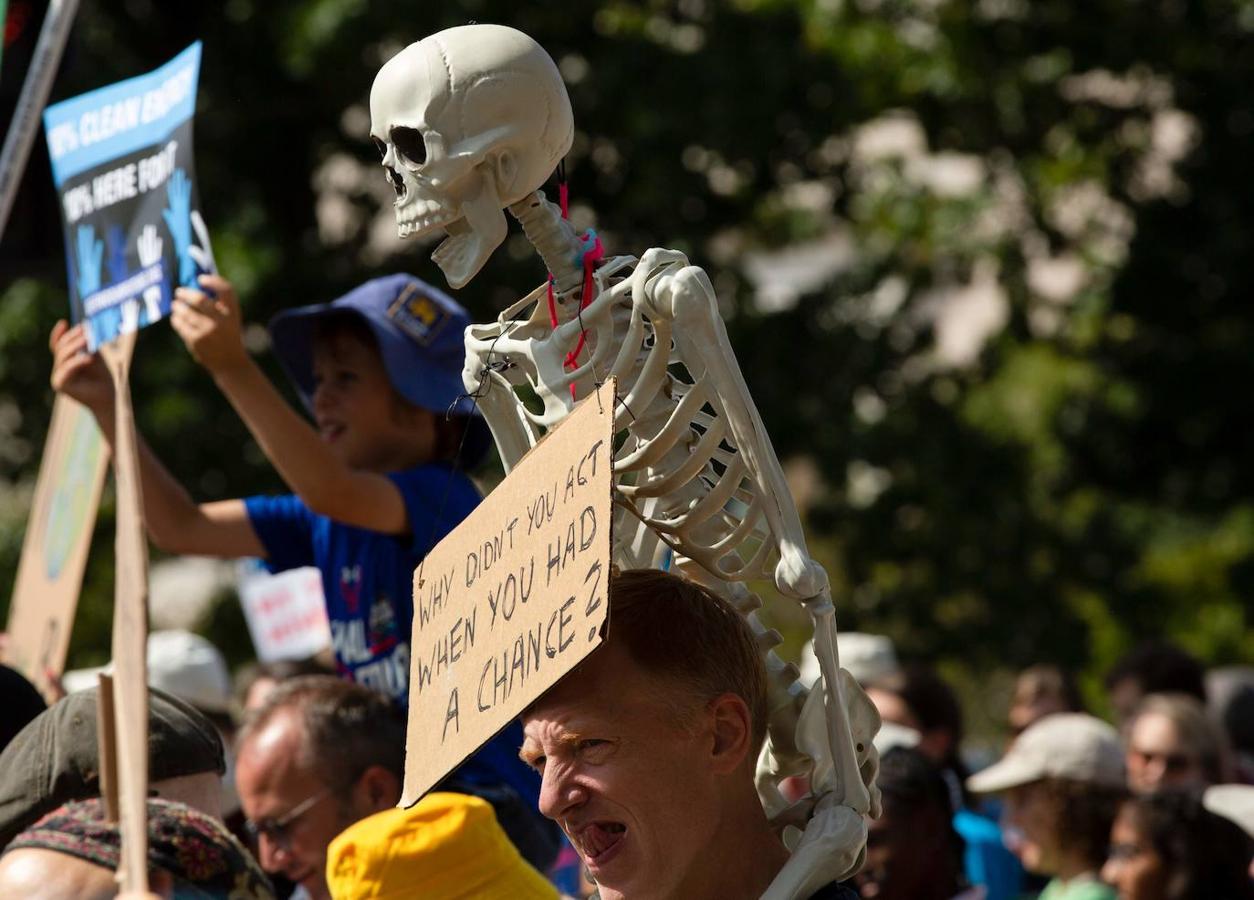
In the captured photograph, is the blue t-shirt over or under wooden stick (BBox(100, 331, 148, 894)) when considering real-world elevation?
under

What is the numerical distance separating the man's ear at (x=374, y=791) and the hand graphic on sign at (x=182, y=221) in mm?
1045

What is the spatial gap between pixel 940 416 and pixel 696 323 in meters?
9.68

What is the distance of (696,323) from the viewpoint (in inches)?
114

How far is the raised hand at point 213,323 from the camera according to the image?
13.4 ft

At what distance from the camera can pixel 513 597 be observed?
2.73 m

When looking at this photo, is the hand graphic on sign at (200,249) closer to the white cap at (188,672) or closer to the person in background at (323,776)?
the person in background at (323,776)

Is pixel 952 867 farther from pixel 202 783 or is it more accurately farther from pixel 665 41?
pixel 665 41

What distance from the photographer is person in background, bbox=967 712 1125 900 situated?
227 inches

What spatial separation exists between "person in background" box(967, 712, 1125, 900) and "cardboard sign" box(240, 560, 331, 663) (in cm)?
276

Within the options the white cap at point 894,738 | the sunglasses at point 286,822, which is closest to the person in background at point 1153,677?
the white cap at point 894,738

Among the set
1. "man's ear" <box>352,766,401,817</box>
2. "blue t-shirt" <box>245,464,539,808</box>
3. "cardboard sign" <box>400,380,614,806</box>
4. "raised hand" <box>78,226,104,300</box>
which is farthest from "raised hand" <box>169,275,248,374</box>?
"cardboard sign" <box>400,380,614,806</box>

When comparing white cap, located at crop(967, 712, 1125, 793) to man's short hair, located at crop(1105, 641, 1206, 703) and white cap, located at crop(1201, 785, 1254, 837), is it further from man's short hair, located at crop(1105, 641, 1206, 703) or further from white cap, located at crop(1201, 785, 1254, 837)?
man's short hair, located at crop(1105, 641, 1206, 703)

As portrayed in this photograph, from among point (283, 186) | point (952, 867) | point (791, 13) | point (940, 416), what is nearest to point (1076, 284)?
point (940, 416)

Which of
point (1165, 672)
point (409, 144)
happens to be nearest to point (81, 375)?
point (409, 144)
